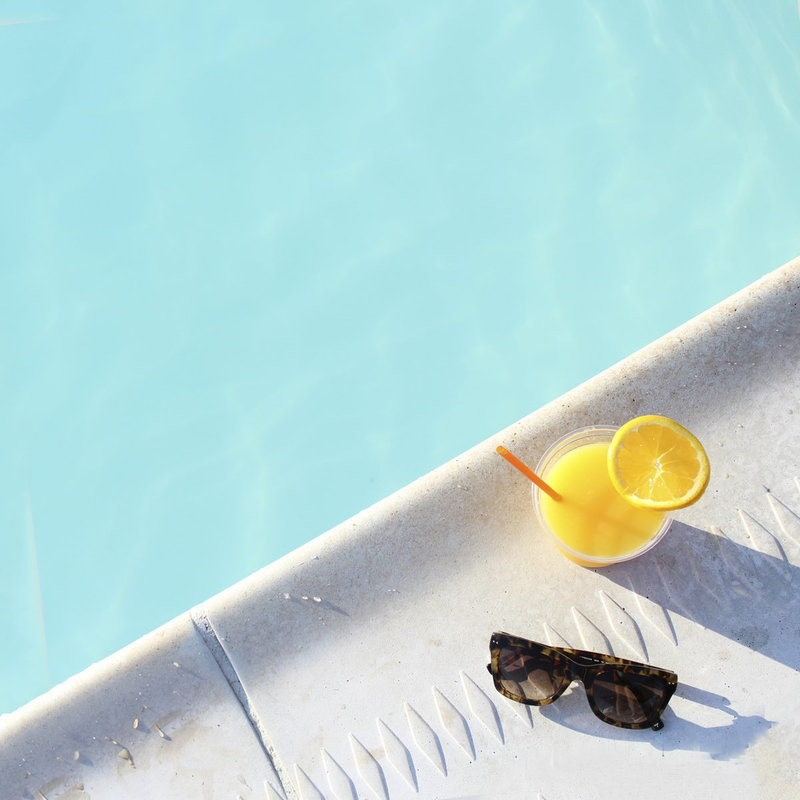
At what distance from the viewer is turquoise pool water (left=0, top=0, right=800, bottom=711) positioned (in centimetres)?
324

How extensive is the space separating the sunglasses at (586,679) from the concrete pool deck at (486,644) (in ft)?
Result: 0.25

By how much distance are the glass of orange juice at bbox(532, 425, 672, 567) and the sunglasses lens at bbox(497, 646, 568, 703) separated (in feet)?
1.05

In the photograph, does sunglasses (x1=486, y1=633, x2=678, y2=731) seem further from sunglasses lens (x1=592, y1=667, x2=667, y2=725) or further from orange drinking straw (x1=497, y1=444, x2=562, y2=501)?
orange drinking straw (x1=497, y1=444, x2=562, y2=501)

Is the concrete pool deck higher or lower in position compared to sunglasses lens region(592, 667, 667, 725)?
higher

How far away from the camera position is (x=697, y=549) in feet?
6.91

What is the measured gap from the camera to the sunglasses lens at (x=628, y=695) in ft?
6.55

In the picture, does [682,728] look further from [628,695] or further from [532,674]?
[532,674]

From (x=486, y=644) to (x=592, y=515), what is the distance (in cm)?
54

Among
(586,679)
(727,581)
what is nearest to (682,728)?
(586,679)

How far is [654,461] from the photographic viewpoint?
1.75 meters

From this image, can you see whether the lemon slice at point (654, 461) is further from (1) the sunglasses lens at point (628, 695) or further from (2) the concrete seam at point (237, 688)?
(2) the concrete seam at point (237, 688)

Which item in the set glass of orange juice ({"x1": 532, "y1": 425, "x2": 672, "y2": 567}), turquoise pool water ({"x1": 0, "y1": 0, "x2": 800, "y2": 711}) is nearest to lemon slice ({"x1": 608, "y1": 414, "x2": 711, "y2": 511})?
glass of orange juice ({"x1": 532, "y1": 425, "x2": 672, "y2": 567})

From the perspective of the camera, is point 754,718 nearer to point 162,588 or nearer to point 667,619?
point 667,619

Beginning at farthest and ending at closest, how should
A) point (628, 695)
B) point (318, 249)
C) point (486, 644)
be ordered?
point (318, 249)
point (486, 644)
point (628, 695)
